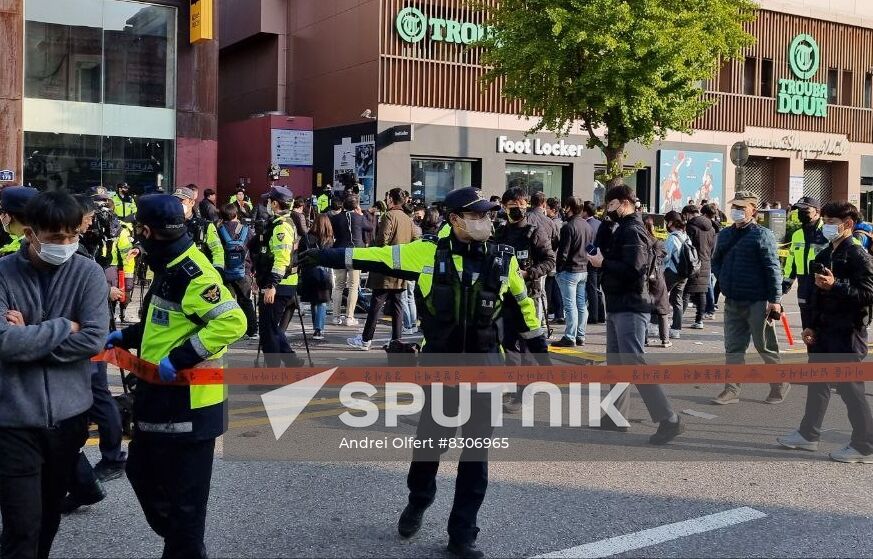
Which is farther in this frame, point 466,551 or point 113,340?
point 466,551

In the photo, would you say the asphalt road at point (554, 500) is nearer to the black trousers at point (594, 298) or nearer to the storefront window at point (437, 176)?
the black trousers at point (594, 298)

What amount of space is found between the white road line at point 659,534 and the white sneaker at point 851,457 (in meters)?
1.62

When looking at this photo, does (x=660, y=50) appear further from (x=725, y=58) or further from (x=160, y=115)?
(x=160, y=115)

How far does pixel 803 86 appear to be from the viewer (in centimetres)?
3597

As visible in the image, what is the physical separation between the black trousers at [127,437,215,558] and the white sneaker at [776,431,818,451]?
16.3 feet

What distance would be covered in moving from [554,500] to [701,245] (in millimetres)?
9339

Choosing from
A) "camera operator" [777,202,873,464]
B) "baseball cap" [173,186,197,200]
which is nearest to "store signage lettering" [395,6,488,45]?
"baseball cap" [173,186,197,200]

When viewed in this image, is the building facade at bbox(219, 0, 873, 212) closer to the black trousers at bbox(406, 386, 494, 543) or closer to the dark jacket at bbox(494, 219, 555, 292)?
the dark jacket at bbox(494, 219, 555, 292)

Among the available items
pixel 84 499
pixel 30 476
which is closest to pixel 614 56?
pixel 84 499

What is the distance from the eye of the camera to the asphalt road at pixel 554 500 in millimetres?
5070

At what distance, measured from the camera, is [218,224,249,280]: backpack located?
10383 millimetres

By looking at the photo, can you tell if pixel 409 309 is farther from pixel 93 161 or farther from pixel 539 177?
pixel 539 177

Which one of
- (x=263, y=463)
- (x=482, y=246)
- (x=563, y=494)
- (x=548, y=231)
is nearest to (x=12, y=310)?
(x=482, y=246)

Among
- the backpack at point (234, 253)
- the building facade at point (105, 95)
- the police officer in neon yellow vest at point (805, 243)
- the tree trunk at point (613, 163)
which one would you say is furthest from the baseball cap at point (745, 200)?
the building facade at point (105, 95)
